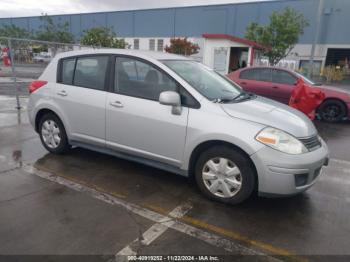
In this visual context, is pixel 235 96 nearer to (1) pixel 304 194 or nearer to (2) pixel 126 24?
(1) pixel 304 194

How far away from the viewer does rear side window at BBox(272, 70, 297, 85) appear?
27.7ft

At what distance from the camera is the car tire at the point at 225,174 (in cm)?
319

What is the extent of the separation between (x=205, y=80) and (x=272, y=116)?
108 cm

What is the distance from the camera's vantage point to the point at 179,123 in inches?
137

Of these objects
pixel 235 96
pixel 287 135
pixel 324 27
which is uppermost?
pixel 324 27

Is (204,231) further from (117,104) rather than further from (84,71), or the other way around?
(84,71)

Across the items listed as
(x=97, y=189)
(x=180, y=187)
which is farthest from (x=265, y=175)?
(x=97, y=189)

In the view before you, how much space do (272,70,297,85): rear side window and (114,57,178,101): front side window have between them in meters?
5.88

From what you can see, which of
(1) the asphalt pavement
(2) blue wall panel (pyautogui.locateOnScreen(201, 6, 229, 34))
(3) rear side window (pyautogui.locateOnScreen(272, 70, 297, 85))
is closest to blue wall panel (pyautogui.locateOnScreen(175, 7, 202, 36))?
(2) blue wall panel (pyautogui.locateOnScreen(201, 6, 229, 34))

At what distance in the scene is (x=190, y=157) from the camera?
349 cm

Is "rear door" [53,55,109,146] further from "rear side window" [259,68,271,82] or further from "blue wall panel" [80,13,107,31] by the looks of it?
"blue wall panel" [80,13,107,31]

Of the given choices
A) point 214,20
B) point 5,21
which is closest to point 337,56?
point 214,20

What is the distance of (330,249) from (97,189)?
2632 millimetres

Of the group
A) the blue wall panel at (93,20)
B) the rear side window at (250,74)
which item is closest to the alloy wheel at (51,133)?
the rear side window at (250,74)
